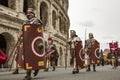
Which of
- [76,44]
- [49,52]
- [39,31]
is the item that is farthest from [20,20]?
[39,31]

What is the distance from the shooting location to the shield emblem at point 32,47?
938cm

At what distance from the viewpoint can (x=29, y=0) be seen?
28719mm

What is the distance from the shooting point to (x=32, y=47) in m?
9.42

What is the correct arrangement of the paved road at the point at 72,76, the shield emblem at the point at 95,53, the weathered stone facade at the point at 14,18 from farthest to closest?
the weathered stone facade at the point at 14,18
the shield emblem at the point at 95,53
the paved road at the point at 72,76

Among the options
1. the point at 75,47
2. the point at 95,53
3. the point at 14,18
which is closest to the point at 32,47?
the point at 75,47

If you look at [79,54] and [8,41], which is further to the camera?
[8,41]

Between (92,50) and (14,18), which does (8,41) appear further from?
(92,50)

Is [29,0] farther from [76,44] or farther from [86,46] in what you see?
[76,44]

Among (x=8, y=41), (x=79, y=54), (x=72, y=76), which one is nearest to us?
(x=72, y=76)

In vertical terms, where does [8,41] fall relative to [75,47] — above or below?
above

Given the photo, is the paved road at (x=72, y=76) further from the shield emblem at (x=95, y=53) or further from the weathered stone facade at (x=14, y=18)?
the weathered stone facade at (x=14, y=18)

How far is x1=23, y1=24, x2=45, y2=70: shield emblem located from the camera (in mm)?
9383

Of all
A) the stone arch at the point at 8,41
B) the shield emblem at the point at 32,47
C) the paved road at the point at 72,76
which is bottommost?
the paved road at the point at 72,76

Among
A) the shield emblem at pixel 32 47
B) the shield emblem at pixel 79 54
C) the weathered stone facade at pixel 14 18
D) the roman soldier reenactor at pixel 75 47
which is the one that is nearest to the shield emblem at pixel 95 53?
the shield emblem at pixel 79 54
